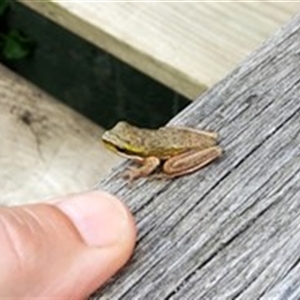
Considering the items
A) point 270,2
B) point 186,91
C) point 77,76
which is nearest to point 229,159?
point 186,91

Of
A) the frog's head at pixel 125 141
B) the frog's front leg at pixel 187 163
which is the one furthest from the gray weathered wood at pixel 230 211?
the frog's head at pixel 125 141

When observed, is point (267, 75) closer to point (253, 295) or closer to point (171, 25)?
point (253, 295)

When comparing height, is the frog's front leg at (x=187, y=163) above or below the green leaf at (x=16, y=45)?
above

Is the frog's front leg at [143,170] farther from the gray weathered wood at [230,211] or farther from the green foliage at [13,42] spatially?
the green foliage at [13,42]

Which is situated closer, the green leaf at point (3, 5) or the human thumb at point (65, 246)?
the human thumb at point (65, 246)

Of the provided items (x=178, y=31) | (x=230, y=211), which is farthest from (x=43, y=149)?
(x=230, y=211)

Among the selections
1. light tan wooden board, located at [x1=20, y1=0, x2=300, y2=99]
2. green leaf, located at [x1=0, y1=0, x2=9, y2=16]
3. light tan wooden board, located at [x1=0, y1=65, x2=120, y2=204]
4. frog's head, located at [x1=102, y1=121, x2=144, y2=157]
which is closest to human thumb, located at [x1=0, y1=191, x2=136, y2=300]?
frog's head, located at [x1=102, y1=121, x2=144, y2=157]

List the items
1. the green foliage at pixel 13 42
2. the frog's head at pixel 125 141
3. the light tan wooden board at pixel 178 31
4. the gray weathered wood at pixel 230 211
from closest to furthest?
the gray weathered wood at pixel 230 211 < the frog's head at pixel 125 141 < the light tan wooden board at pixel 178 31 < the green foliage at pixel 13 42

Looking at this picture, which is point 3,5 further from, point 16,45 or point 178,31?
point 178,31
